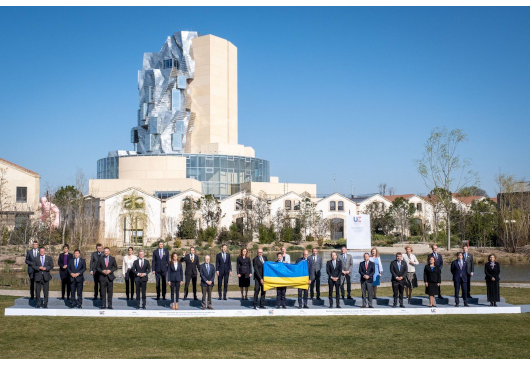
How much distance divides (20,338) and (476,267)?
99.9 ft

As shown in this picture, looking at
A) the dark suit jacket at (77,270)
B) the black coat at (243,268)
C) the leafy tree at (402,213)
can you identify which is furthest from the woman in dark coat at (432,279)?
the leafy tree at (402,213)

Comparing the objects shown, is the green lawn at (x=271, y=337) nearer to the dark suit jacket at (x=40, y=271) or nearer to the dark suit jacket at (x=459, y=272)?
the dark suit jacket at (x=40, y=271)

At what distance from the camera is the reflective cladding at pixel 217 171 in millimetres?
83062

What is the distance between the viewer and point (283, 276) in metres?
18.6

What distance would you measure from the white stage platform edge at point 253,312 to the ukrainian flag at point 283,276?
3.47 feet

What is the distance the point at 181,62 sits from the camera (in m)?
86.6

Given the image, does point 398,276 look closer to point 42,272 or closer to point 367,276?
point 367,276

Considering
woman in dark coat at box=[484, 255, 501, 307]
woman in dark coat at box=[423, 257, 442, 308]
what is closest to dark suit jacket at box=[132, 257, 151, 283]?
woman in dark coat at box=[423, 257, 442, 308]

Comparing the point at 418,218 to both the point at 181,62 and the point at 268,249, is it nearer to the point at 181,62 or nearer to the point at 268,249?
the point at 268,249

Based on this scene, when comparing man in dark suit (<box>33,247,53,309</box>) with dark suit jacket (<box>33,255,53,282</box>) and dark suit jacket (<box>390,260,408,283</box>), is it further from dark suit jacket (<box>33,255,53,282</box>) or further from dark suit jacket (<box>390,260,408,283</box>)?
dark suit jacket (<box>390,260,408,283</box>)

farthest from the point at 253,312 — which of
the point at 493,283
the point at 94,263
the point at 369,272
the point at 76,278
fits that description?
the point at 493,283

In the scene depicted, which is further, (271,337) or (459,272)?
(459,272)

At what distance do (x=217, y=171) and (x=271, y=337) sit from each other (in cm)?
7016

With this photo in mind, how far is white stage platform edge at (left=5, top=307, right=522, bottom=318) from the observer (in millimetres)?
17281
